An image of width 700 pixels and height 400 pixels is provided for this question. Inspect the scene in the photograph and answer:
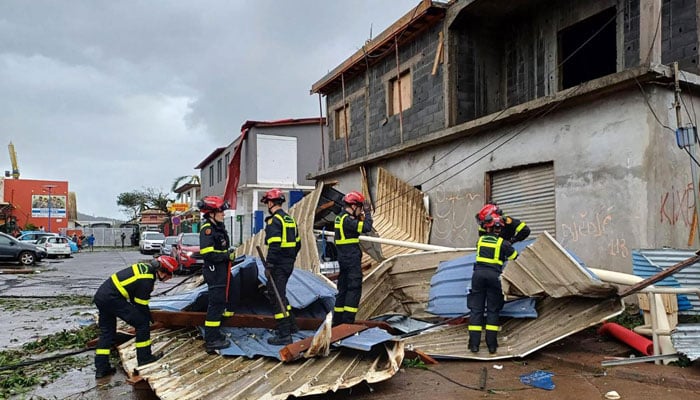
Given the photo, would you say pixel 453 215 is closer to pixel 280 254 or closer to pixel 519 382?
pixel 280 254

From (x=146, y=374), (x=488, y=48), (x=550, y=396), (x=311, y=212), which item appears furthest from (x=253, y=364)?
(x=488, y=48)

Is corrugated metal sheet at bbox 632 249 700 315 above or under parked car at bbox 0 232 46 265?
above

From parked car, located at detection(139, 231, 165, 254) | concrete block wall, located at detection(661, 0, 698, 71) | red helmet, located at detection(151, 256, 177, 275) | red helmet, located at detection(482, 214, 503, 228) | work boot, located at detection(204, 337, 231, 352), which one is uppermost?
concrete block wall, located at detection(661, 0, 698, 71)

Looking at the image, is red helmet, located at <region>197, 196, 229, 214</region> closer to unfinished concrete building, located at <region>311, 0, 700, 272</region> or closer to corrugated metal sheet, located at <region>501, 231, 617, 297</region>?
corrugated metal sheet, located at <region>501, 231, 617, 297</region>

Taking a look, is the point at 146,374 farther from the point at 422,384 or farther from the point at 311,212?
the point at 311,212

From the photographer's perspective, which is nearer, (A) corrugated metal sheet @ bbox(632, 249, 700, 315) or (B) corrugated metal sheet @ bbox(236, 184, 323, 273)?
(A) corrugated metal sheet @ bbox(632, 249, 700, 315)

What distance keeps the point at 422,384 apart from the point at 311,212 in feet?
19.5

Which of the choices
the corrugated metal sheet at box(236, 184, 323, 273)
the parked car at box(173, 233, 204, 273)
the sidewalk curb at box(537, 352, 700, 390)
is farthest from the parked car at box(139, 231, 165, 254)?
the sidewalk curb at box(537, 352, 700, 390)

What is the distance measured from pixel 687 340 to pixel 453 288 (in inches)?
103

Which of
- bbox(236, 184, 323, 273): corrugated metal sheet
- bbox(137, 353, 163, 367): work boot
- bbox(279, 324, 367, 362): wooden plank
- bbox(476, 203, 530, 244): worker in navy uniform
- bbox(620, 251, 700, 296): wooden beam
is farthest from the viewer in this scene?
bbox(236, 184, 323, 273): corrugated metal sheet

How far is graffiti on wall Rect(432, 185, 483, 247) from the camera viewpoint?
10.9 m

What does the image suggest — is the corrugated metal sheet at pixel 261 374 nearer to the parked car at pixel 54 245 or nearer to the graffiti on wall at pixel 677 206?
the graffiti on wall at pixel 677 206

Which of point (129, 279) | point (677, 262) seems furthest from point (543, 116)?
point (129, 279)

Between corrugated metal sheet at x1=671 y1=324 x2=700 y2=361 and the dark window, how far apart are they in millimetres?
6395
